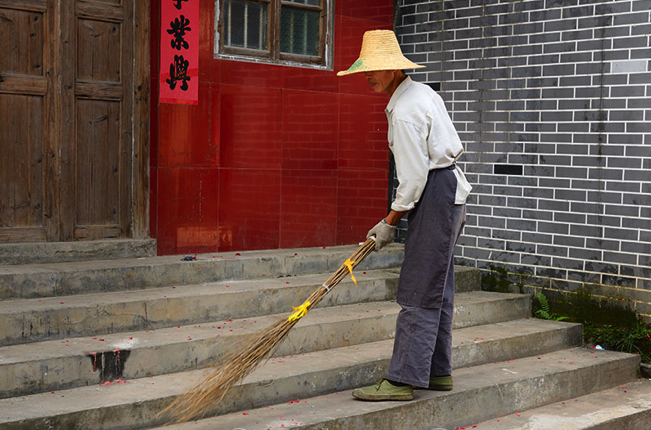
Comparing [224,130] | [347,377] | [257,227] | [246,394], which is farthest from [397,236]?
[246,394]

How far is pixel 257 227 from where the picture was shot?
7.16 m

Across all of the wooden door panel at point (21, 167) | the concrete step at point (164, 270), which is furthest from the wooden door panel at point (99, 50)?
the concrete step at point (164, 270)

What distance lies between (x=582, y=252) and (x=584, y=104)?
3.95ft

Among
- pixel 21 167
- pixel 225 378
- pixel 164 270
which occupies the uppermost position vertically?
pixel 21 167

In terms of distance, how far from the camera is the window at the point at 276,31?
6.93 m

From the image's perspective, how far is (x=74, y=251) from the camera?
6004 mm

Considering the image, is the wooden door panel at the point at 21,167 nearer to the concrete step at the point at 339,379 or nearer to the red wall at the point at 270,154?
the red wall at the point at 270,154

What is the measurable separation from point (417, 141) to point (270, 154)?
2.91 metres

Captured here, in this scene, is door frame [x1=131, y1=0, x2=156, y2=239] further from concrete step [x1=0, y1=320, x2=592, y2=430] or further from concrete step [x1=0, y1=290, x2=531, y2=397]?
concrete step [x1=0, y1=320, x2=592, y2=430]

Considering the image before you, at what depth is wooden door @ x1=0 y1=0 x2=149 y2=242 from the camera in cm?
579

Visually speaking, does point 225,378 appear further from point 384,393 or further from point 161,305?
point 161,305

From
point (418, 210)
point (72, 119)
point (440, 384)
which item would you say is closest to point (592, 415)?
point (440, 384)

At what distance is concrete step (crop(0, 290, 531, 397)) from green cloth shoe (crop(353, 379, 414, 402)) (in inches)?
29.3

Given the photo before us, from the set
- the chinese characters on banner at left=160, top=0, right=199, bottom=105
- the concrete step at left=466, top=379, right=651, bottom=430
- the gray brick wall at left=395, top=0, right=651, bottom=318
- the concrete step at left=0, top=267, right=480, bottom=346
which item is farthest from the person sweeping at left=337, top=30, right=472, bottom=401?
the gray brick wall at left=395, top=0, right=651, bottom=318
